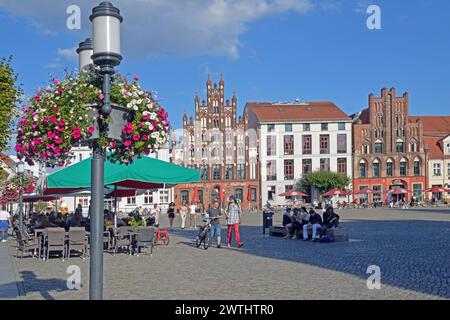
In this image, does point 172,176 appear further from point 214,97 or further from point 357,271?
point 214,97

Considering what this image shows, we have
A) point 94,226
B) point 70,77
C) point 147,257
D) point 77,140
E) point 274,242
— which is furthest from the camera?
point 274,242

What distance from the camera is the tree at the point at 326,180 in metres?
70.8

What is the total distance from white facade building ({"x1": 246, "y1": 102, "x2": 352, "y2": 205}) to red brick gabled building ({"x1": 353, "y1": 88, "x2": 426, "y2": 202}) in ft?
5.35

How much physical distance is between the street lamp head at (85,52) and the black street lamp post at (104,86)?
6.38 feet

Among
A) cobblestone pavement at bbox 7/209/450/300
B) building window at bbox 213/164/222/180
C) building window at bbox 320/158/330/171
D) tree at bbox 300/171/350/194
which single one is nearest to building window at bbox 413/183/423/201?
tree at bbox 300/171/350/194

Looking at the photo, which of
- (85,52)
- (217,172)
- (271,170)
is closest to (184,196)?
(217,172)

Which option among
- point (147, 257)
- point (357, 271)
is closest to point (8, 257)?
point (147, 257)

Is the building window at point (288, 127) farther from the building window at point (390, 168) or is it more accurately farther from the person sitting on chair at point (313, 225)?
the person sitting on chair at point (313, 225)

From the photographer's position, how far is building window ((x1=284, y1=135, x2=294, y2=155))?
7581cm

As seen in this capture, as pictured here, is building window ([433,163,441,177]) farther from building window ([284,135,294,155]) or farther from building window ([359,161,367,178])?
building window ([284,135,294,155])

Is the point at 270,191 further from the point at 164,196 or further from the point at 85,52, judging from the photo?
the point at 85,52

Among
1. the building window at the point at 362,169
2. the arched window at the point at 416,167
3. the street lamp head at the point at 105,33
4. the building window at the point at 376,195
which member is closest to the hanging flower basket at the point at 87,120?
the street lamp head at the point at 105,33

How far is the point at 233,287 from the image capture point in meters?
10.1
